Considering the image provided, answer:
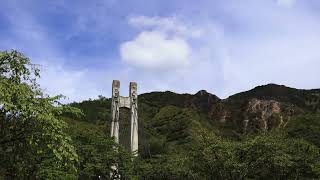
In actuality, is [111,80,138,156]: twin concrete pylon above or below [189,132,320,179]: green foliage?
above

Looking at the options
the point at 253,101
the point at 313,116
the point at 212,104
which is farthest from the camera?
the point at 212,104

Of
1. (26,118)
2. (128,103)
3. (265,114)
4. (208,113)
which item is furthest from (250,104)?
(26,118)

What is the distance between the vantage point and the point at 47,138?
10.5 m

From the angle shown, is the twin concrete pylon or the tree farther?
the twin concrete pylon

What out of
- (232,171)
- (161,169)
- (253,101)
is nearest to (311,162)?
(232,171)

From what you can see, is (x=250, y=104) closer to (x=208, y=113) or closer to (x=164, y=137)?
(x=208, y=113)

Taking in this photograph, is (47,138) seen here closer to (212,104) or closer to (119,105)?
(119,105)

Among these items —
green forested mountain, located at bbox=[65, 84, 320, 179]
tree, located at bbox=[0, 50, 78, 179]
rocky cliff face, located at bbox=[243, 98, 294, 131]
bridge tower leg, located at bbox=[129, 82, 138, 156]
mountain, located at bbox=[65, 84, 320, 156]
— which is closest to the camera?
tree, located at bbox=[0, 50, 78, 179]

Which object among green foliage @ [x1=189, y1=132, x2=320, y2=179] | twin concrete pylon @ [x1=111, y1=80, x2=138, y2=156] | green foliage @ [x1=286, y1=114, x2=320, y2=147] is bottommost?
green foliage @ [x1=189, y1=132, x2=320, y2=179]

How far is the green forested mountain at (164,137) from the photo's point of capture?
10523mm

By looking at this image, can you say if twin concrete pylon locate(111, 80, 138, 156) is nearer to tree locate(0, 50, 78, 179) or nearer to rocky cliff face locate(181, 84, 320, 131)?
rocky cliff face locate(181, 84, 320, 131)

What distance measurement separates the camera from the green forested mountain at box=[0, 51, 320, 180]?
10.5 m

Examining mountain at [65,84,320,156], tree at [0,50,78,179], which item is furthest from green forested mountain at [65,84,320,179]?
tree at [0,50,78,179]

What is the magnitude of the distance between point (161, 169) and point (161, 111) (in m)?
37.1
